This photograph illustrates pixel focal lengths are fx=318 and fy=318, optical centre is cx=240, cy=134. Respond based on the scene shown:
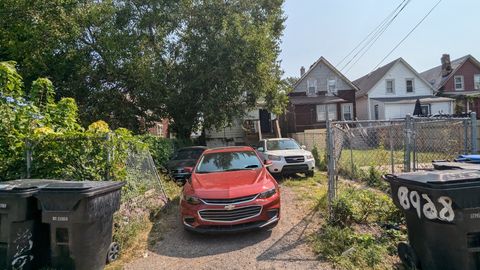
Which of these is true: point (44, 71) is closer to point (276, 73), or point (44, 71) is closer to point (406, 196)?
point (276, 73)

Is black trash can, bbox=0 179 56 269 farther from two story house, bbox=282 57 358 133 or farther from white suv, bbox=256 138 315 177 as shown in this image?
two story house, bbox=282 57 358 133

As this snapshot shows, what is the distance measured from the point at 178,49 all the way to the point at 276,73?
5943 mm

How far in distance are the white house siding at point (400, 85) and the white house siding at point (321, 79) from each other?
10.3 feet

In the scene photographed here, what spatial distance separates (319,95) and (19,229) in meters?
27.8

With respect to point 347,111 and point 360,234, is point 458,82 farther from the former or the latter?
point 360,234

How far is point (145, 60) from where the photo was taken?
1545cm

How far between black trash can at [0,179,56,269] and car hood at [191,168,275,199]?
237 centimetres

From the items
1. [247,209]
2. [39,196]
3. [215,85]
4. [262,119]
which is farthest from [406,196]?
[262,119]

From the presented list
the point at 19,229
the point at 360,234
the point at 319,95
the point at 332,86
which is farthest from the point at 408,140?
the point at 332,86

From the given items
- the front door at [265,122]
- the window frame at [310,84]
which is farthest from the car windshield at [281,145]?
the window frame at [310,84]

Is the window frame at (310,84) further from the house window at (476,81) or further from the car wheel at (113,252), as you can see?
the car wheel at (113,252)

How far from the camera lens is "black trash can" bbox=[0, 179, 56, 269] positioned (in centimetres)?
393

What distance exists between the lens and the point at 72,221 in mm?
3941

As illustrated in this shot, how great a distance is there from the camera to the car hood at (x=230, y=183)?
5402 mm
